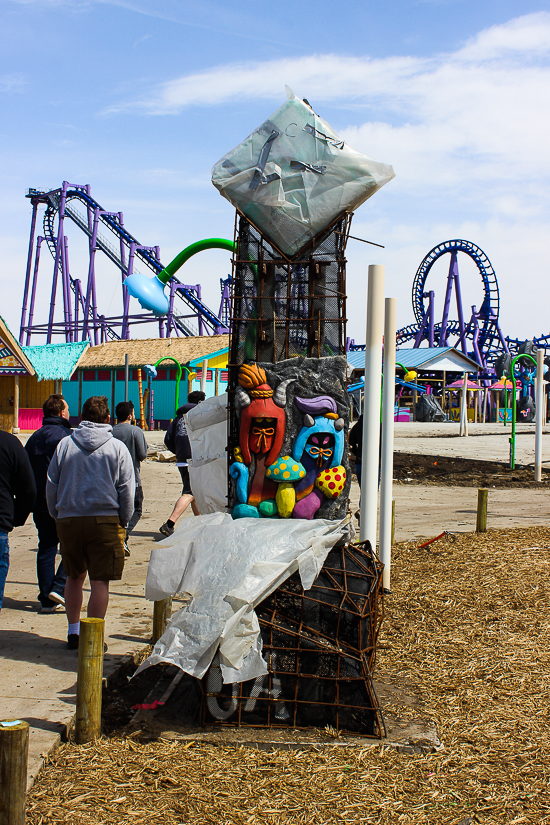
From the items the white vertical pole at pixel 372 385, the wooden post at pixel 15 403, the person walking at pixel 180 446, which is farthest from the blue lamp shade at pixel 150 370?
the white vertical pole at pixel 372 385

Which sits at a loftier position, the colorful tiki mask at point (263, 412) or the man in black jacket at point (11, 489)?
the colorful tiki mask at point (263, 412)

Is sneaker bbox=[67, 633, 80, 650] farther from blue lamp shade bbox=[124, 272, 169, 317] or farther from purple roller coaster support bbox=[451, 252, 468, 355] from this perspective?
purple roller coaster support bbox=[451, 252, 468, 355]

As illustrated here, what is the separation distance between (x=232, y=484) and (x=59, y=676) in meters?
1.54

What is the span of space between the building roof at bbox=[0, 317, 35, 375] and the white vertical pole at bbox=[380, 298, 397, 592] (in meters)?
19.4

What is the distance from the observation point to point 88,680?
133 inches

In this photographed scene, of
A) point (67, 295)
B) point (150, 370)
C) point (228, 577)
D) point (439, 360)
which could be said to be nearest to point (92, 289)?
point (67, 295)

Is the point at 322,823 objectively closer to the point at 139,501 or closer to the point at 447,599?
the point at 447,599

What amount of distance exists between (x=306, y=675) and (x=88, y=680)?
3.47ft

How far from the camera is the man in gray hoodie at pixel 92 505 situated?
4.41 metres

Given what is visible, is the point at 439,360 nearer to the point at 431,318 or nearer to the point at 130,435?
the point at 431,318

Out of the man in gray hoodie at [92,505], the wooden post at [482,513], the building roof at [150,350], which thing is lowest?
the wooden post at [482,513]

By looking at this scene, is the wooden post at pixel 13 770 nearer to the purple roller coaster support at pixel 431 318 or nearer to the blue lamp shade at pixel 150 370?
the blue lamp shade at pixel 150 370

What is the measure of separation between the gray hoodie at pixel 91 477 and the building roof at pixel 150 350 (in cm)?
2332

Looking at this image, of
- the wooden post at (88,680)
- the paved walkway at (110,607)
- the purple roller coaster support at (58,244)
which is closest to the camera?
the wooden post at (88,680)
